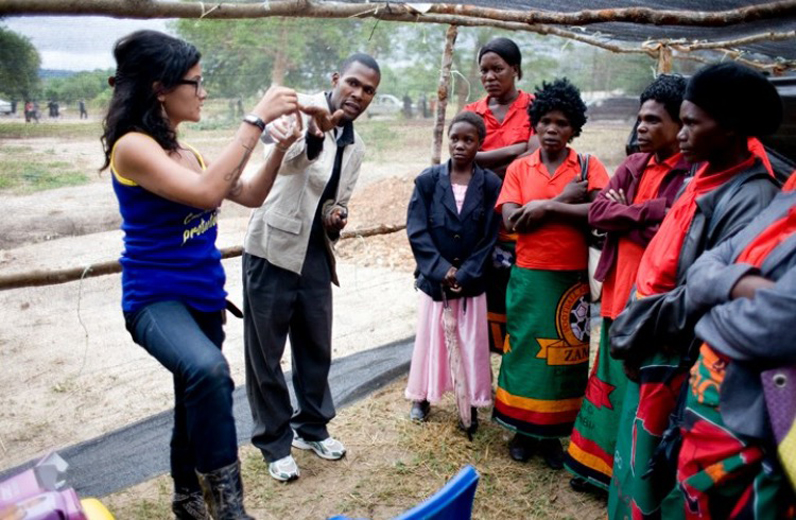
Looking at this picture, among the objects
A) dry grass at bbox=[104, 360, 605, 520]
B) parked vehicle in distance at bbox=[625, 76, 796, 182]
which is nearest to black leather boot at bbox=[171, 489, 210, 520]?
dry grass at bbox=[104, 360, 605, 520]

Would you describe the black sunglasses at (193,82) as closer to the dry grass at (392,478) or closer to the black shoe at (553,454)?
the dry grass at (392,478)

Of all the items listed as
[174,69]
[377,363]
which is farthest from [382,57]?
[174,69]

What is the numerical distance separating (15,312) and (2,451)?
2.41 feet

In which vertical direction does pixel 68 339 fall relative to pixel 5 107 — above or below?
below

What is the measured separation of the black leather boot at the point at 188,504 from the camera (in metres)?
2.46

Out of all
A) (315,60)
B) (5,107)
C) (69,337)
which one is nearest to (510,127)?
(5,107)

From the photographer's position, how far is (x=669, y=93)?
262cm

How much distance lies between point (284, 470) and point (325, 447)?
11.9 inches

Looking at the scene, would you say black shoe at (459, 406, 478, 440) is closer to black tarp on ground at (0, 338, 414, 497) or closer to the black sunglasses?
black tarp on ground at (0, 338, 414, 497)

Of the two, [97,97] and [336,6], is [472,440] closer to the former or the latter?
[336,6]

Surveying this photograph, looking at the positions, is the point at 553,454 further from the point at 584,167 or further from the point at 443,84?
the point at 443,84

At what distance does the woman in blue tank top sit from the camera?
201cm

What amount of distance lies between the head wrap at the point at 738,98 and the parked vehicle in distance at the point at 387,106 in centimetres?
919

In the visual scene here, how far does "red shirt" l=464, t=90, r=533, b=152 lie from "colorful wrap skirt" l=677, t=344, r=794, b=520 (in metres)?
1.97
